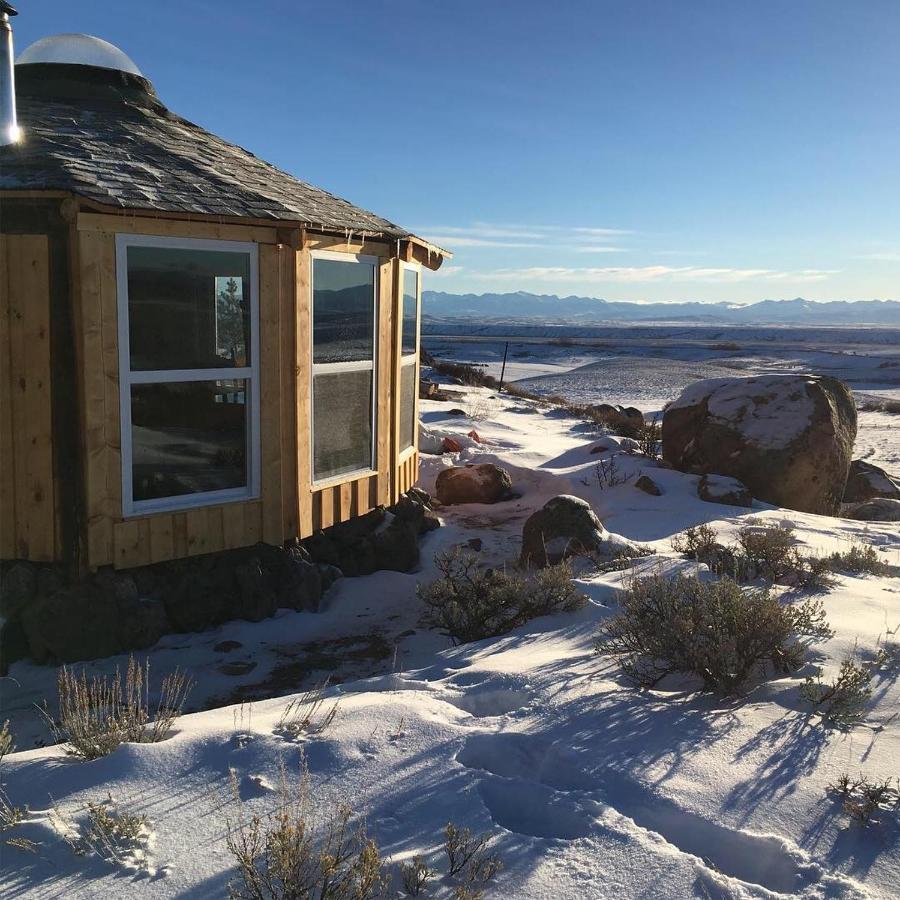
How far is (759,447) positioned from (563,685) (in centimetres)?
654

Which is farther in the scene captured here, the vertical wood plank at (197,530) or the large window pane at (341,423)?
the large window pane at (341,423)

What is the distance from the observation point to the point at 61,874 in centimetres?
258

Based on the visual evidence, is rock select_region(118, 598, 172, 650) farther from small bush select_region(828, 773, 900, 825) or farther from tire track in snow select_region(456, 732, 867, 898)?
small bush select_region(828, 773, 900, 825)

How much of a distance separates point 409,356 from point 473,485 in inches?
98.9

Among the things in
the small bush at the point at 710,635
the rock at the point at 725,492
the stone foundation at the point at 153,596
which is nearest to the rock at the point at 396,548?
the stone foundation at the point at 153,596

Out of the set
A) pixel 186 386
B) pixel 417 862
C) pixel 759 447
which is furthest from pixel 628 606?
pixel 759 447

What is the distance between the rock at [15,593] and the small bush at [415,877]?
419cm

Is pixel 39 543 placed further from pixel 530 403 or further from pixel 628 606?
pixel 530 403

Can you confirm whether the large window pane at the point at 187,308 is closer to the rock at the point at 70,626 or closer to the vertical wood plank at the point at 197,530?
the vertical wood plank at the point at 197,530

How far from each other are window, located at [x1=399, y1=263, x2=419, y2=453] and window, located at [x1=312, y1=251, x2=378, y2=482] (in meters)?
0.79

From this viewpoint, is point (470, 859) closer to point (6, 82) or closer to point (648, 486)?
point (6, 82)

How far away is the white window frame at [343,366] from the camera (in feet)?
21.2

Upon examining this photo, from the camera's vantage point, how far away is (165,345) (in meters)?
5.68

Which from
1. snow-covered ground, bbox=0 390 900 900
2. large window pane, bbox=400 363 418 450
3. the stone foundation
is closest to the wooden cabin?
the stone foundation
